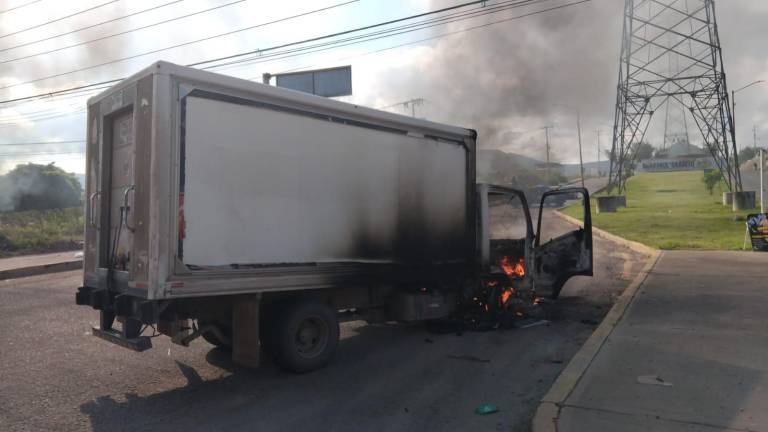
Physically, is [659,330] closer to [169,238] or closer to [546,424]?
[546,424]

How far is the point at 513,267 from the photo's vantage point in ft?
24.0

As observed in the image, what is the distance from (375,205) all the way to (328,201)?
611 mm

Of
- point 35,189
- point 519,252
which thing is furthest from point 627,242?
point 35,189

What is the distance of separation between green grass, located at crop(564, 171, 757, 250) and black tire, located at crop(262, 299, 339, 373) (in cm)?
1196

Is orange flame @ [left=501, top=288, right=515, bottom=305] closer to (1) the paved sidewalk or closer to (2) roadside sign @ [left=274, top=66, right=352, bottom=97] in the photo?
(1) the paved sidewalk

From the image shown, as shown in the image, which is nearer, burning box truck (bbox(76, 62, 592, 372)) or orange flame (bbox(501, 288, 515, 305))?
burning box truck (bbox(76, 62, 592, 372))

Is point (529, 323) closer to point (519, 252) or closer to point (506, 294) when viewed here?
point (506, 294)

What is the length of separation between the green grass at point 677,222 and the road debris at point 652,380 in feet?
36.5

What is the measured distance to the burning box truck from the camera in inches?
163

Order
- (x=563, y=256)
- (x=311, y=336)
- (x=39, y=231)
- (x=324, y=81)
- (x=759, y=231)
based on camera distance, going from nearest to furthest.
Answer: (x=311, y=336)
(x=563, y=256)
(x=759, y=231)
(x=324, y=81)
(x=39, y=231)

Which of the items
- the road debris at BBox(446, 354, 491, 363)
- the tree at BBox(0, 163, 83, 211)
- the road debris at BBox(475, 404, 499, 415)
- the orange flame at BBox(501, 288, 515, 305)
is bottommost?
the road debris at BBox(475, 404, 499, 415)

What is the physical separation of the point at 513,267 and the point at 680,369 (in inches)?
114

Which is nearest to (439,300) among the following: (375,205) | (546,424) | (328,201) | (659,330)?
(375,205)

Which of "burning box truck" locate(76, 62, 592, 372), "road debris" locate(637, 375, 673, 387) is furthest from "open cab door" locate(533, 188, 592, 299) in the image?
"road debris" locate(637, 375, 673, 387)
